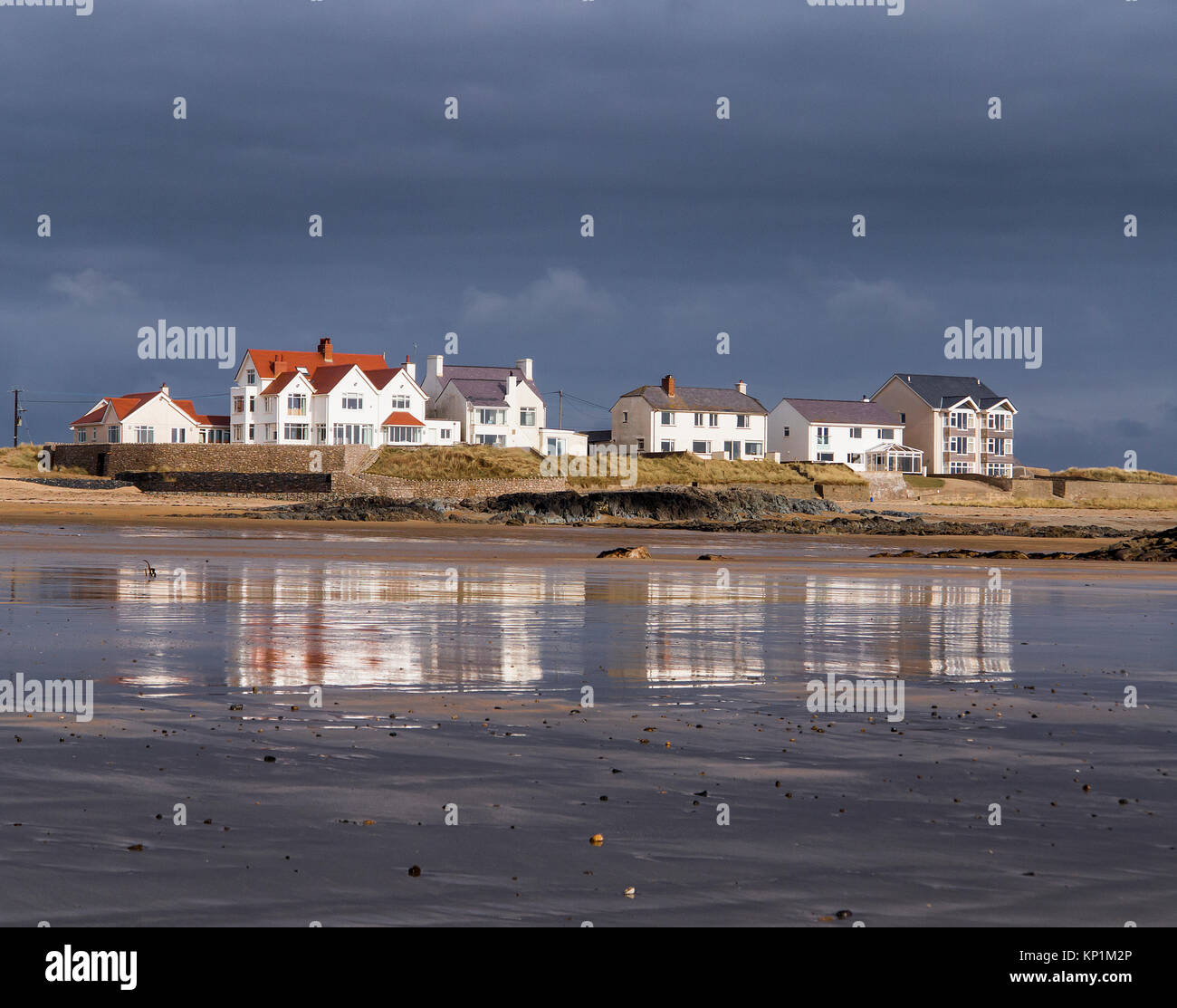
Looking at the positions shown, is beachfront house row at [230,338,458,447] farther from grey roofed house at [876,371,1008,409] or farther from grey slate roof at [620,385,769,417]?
grey roofed house at [876,371,1008,409]

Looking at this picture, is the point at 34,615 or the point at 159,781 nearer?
the point at 159,781

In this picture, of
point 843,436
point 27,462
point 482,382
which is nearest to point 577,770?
point 27,462

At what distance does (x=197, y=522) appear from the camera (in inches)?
1976

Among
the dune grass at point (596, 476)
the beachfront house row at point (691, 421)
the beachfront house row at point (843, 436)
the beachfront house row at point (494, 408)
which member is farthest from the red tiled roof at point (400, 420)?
the beachfront house row at point (843, 436)

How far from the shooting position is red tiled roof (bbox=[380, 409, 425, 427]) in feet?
348

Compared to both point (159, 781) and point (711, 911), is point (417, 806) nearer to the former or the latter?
point (159, 781)

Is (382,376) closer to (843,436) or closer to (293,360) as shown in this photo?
(293,360)

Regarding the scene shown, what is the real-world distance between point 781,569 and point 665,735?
68.6 feet

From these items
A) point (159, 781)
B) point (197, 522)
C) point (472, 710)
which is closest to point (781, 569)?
point (472, 710)

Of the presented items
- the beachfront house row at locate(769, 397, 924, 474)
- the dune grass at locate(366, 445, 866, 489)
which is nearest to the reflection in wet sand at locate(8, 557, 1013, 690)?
the dune grass at locate(366, 445, 866, 489)

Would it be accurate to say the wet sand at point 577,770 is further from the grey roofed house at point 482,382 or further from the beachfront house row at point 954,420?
the beachfront house row at point 954,420
